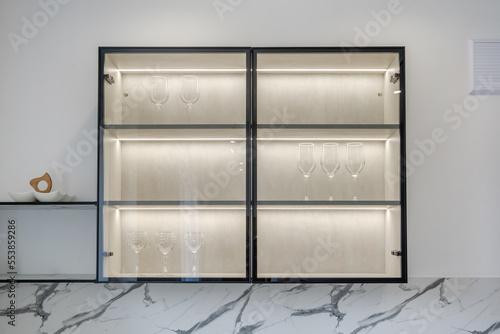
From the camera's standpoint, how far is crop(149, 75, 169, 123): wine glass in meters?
2.51

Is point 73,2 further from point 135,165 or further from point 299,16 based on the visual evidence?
point 299,16

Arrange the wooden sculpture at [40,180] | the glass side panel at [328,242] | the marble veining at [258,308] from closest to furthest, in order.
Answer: the glass side panel at [328,242], the wooden sculpture at [40,180], the marble veining at [258,308]

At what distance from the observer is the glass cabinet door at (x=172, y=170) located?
2.44 meters

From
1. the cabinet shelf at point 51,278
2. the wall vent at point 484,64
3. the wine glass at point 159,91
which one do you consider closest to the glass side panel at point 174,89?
the wine glass at point 159,91

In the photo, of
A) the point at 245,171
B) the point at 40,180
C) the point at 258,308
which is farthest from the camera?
the point at 258,308

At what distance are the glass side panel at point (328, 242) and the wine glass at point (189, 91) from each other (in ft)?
1.85

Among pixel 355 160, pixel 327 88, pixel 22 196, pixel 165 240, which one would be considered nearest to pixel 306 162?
pixel 355 160

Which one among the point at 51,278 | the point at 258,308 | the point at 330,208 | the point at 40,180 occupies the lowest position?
the point at 258,308

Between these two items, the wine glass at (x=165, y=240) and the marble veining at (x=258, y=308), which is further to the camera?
the marble veining at (x=258, y=308)

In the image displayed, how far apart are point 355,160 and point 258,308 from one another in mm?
824

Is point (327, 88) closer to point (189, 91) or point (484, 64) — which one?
point (189, 91)

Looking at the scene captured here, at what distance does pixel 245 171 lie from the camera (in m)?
2.44

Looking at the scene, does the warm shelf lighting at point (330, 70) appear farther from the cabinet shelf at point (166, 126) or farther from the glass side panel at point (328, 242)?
the glass side panel at point (328, 242)

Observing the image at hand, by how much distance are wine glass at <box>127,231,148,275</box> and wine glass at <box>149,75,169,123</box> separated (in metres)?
0.53
